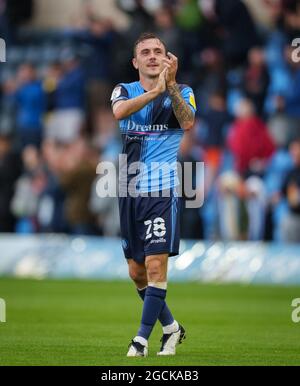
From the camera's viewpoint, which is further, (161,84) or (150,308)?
(150,308)

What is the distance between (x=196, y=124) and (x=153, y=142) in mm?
12935

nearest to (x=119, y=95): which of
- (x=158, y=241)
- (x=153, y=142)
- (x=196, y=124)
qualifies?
(x=153, y=142)

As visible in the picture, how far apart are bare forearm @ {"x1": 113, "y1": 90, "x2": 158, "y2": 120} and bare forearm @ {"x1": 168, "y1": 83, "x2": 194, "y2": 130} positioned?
0.97 ft

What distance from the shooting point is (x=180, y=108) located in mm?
9914

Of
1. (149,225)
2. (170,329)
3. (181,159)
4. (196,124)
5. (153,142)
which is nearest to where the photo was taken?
Answer: (149,225)

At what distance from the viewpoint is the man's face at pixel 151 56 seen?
32.9 ft

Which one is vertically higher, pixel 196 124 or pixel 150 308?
pixel 196 124

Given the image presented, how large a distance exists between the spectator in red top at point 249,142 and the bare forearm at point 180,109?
11.1 m

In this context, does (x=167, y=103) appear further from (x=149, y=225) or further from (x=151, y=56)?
(x=149, y=225)

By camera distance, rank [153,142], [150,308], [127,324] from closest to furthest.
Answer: [150,308] < [153,142] < [127,324]

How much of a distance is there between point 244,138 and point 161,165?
11.3m

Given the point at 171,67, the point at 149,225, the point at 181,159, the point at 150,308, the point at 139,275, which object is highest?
the point at 171,67

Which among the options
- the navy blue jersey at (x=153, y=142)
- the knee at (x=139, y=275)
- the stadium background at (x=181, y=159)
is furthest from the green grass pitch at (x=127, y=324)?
the navy blue jersey at (x=153, y=142)

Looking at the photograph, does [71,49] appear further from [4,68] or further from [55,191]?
[55,191]
